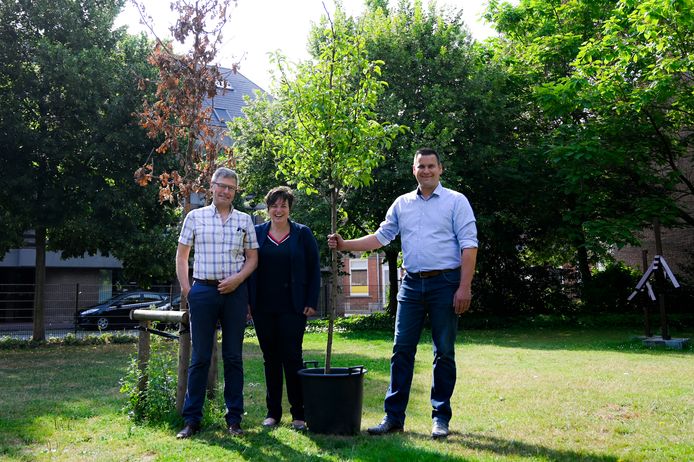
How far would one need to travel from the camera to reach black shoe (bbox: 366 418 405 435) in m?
4.75

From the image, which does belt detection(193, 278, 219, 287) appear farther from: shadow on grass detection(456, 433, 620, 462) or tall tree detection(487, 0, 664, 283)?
tall tree detection(487, 0, 664, 283)

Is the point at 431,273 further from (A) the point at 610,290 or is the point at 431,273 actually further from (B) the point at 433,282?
(A) the point at 610,290

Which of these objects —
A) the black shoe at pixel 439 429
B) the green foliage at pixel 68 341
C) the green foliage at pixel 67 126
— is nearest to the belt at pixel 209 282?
the black shoe at pixel 439 429

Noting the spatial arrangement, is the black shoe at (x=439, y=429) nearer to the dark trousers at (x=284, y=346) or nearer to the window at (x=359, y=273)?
the dark trousers at (x=284, y=346)

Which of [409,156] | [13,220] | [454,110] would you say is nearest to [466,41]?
[454,110]

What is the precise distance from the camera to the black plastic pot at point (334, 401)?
4.68 m

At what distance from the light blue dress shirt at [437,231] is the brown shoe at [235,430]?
6.00 feet

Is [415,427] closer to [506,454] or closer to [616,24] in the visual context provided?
[506,454]

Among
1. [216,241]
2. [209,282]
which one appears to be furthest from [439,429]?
[216,241]

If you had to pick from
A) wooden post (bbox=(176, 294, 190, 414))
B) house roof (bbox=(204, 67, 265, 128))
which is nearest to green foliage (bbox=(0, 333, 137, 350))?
wooden post (bbox=(176, 294, 190, 414))

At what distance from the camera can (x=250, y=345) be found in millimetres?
14383

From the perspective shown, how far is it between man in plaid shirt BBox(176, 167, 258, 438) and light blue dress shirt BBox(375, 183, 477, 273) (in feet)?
4.19

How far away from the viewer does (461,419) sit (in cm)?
542

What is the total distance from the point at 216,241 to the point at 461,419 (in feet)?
8.65
